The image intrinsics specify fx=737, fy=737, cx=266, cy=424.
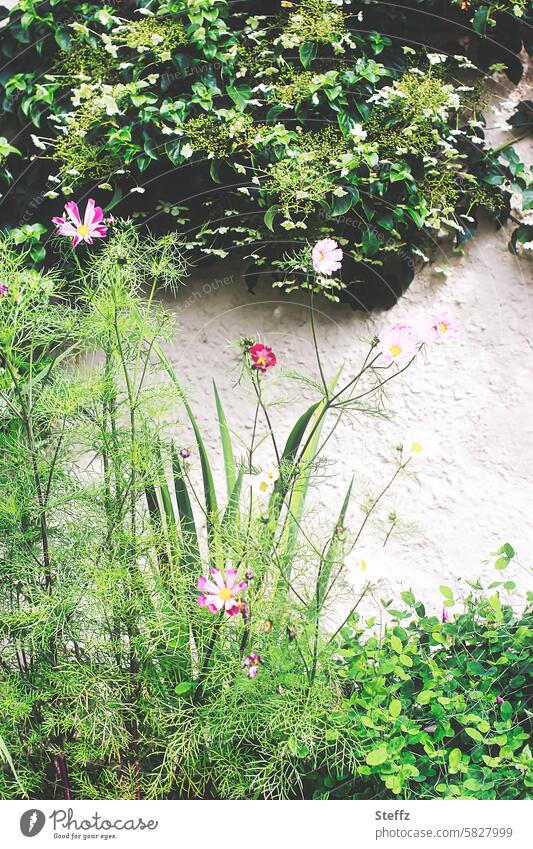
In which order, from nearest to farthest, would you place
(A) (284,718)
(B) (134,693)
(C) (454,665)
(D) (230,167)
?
1. (A) (284,718)
2. (B) (134,693)
3. (C) (454,665)
4. (D) (230,167)

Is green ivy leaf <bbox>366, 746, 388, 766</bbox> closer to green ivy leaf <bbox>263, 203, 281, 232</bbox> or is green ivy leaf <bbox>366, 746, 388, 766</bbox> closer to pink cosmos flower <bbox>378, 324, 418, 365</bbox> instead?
pink cosmos flower <bbox>378, 324, 418, 365</bbox>

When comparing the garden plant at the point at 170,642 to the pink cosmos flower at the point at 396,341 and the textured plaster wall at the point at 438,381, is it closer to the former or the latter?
the pink cosmos flower at the point at 396,341

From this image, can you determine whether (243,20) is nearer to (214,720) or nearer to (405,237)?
(405,237)

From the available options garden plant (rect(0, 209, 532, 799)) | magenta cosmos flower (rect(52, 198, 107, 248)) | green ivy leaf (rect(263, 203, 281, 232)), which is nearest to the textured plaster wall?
green ivy leaf (rect(263, 203, 281, 232))

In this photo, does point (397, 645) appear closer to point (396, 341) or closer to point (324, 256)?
point (396, 341)

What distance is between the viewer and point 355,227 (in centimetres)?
238

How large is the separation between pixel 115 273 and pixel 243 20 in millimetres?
1271

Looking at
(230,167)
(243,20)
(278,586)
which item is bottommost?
(278,586)

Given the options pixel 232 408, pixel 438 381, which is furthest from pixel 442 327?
pixel 232 408

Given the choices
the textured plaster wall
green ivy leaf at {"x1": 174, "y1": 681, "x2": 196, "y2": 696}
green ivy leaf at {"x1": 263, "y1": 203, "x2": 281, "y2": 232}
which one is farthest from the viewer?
the textured plaster wall

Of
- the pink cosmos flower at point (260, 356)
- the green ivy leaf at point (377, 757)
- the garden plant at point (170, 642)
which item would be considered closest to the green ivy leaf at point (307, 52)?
the garden plant at point (170, 642)

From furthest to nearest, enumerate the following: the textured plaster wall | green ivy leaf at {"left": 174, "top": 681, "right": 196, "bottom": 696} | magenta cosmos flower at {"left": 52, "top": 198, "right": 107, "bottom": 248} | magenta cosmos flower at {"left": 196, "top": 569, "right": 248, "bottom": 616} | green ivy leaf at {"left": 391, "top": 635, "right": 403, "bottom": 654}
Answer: the textured plaster wall
green ivy leaf at {"left": 391, "top": 635, "right": 403, "bottom": 654}
green ivy leaf at {"left": 174, "top": 681, "right": 196, "bottom": 696}
magenta cosmos flower at {"left": 52, "top": 198, "right": 107, "bottom": 248}
magenta cosmos flower at {"left": 196, "top": 569, "right": 248, "bottom": 616}

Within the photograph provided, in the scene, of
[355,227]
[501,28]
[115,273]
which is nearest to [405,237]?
[355,227]

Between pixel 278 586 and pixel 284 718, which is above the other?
pixel 278 586
